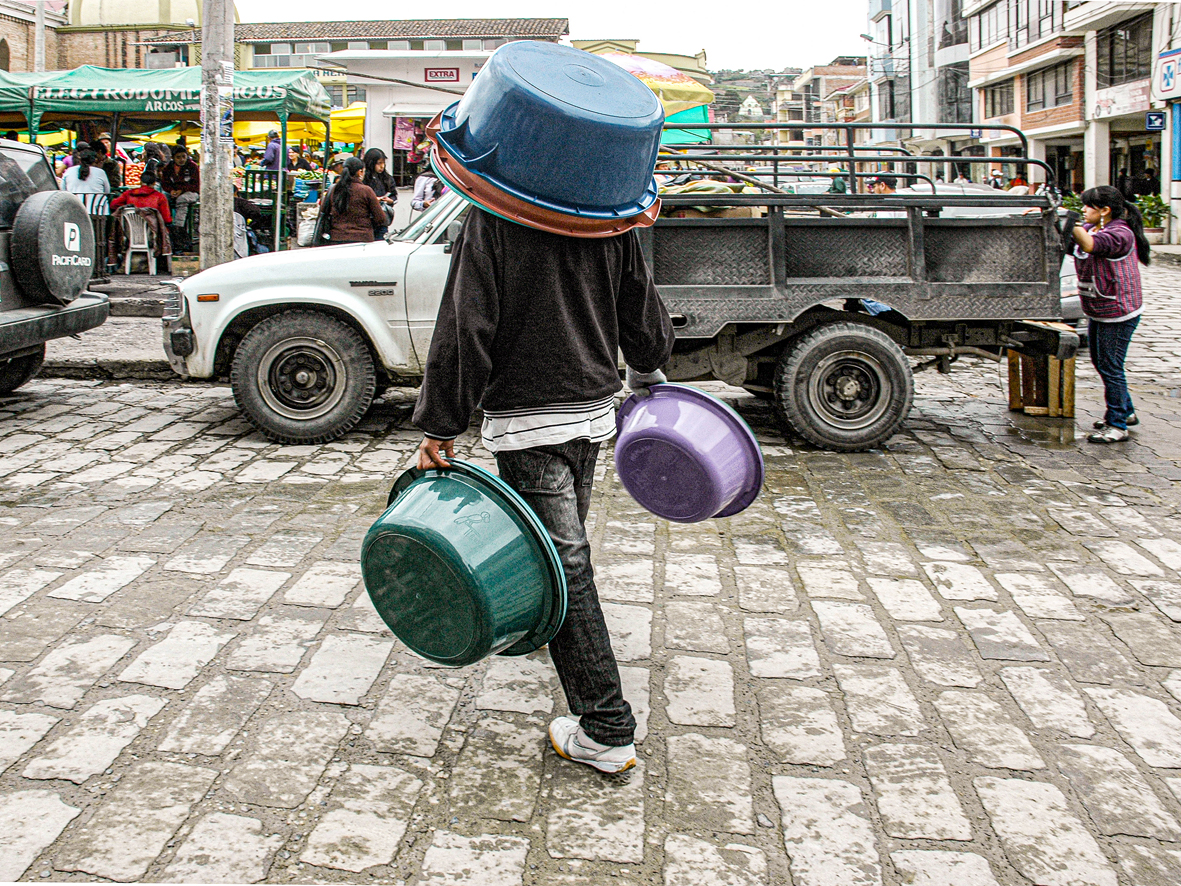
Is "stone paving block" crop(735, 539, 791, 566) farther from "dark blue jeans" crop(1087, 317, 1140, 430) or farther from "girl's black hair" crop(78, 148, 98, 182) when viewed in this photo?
"girl's black hair" crop(78, 148, 98, 182)

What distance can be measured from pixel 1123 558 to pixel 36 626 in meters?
4.51

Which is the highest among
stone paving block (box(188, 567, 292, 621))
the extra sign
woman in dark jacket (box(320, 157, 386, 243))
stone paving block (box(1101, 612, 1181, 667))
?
the extra sign

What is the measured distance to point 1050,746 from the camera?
10.2 feet

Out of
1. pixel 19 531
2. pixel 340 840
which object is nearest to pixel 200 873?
pixel 340 840

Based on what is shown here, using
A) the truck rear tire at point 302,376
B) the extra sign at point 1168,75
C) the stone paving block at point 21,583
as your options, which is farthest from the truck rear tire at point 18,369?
the extra sign at point 1168,75

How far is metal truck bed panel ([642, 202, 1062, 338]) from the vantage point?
21.5 feet

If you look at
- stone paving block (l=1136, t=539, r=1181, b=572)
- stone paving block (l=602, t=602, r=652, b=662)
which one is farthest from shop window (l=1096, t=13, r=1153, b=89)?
stone paving block (l=602, t=602, r=652, b=662)

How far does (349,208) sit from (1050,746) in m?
9.94

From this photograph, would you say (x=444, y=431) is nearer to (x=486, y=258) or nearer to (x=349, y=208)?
(x=486, y=258)

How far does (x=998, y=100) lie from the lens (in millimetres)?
50750

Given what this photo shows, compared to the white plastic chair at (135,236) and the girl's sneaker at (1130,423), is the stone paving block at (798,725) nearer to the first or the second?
the girl's sneaker at (1130,423)

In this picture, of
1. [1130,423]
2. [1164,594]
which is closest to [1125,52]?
[1130,423]

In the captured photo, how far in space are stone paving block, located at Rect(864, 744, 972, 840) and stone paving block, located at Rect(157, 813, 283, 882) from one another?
61.6 inches

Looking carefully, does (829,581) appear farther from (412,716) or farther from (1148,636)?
(412,716)
